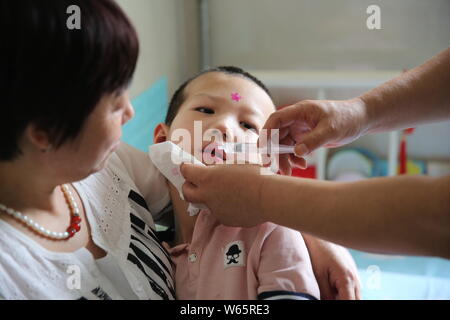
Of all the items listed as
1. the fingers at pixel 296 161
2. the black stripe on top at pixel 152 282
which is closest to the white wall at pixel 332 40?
the fingers at pixel 296 161

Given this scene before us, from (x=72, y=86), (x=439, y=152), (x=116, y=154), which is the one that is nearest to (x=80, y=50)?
(x=72, y=86)

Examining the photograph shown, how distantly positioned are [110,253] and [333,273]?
0.43 meters

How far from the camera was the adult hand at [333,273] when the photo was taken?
0.90 metres

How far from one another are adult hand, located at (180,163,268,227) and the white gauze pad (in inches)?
3.4

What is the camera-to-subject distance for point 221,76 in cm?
118

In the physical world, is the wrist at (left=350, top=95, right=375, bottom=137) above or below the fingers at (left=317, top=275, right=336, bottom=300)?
above

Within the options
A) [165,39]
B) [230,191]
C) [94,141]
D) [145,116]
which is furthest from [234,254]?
Answer: [165,39]

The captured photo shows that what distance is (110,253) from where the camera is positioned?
755 millimetres

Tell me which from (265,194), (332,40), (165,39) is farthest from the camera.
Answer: (332,40)

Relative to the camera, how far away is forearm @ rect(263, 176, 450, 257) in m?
0.59

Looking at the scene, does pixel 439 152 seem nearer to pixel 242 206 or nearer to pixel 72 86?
pixel 242 206

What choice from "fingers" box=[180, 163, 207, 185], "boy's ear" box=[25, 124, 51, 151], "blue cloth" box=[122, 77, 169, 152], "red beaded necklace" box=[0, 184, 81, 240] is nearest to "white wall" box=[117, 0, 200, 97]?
"blue cloth" box=[122, 77, 169, 152]

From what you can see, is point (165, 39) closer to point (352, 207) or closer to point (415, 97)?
point (415, 97)

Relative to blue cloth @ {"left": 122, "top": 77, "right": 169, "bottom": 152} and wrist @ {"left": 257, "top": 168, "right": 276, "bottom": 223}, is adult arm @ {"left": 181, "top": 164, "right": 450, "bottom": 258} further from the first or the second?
blue cloth @ {"left": 122, "top": 77, "right": 169, "bottom": 152}
